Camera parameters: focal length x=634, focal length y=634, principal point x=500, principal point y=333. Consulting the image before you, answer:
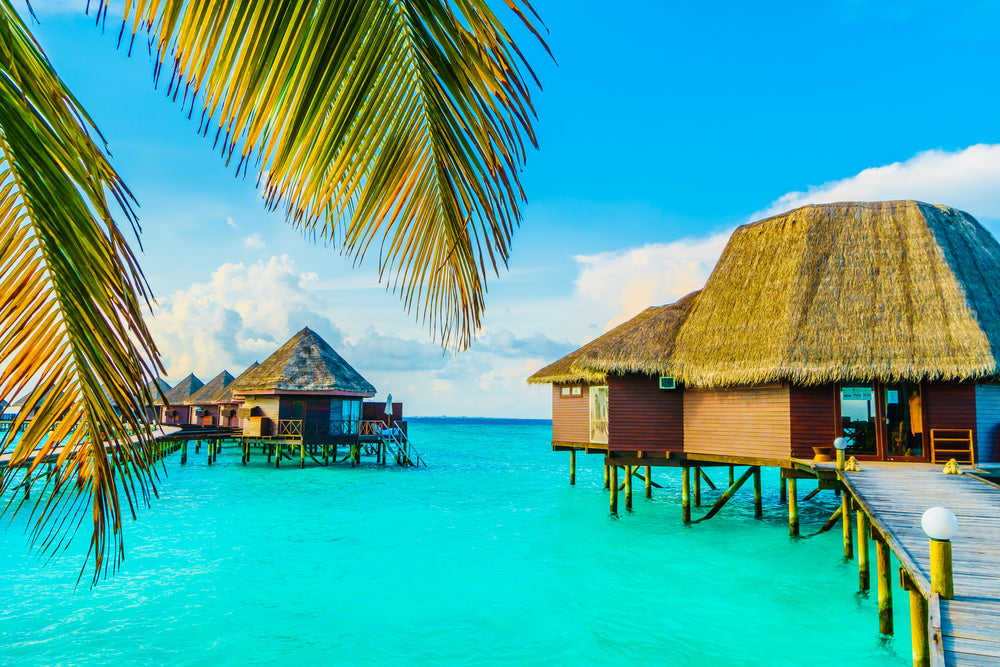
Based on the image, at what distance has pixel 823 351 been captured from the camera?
1331cm

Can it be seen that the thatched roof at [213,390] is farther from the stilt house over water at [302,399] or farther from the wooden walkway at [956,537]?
the wooden walkway at [956,537]

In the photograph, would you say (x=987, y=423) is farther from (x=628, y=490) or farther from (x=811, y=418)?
(x=628, y=490)

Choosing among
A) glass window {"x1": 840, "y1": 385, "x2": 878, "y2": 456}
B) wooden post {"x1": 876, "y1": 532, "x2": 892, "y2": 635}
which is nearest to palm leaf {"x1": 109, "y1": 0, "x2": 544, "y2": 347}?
wooden post {"x1": 876, "y1": 532, "x2": 892, "y2": 635}

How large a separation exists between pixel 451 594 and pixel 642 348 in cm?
802

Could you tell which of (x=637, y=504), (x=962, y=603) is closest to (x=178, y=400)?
(x=637, y=504)

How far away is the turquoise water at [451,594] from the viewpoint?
9430 millimetres

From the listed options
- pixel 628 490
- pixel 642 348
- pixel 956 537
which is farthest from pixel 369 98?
pixel 628 490

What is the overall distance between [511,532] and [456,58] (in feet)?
57.4

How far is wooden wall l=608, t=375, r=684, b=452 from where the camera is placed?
53.9ft

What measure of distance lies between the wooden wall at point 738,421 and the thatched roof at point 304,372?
1978cm

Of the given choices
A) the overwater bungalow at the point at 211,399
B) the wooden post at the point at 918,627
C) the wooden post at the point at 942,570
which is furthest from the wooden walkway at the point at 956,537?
the overwater bungalow at the point at 211,399

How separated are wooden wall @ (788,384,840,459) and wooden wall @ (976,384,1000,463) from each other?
2.59 m

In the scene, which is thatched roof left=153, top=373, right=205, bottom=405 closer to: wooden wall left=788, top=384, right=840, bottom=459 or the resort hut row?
the resort hut row

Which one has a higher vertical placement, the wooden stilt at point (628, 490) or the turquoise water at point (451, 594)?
the wooden stilt at point (628, 490)
